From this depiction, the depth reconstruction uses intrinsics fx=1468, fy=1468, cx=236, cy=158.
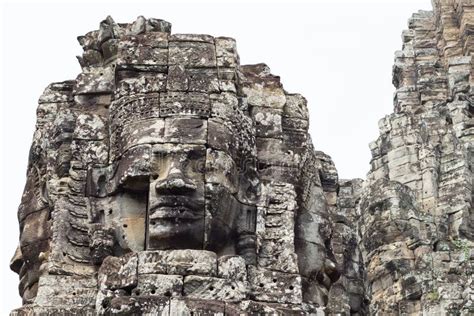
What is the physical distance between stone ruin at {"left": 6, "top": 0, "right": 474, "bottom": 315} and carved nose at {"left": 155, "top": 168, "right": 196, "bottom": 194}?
0.07 ft

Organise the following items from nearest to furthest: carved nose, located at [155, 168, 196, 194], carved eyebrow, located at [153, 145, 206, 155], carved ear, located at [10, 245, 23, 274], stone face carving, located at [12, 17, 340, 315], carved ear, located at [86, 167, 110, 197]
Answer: stone face carving, located at [12, 17, 340, 315]
carved nose, located at [155, 168, 196, 194]
carved eyebrow, located at [153, 145, 206, 155]
carved ear, located at [86, 167, 110, 197]
carved ear, located at [10, 245, 23, 274]

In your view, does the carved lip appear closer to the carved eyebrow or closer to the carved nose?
the carved nose

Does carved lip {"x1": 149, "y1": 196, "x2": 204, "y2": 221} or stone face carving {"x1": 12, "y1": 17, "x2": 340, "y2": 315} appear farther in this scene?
carved lip {"x1": 149, "y1": 196, "x2": 204, "y2": 221}

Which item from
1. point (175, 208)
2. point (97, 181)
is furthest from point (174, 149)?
point (97, 181)

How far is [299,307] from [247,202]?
153cm

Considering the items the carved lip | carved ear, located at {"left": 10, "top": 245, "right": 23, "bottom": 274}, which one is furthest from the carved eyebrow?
carved ear, located at {"left": 10, "top": 245, "right": 23, "bottom": 274}

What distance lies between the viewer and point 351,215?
84.7 ft

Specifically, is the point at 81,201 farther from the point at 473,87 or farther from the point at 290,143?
the point at 473,87

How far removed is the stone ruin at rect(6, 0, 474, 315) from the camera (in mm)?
16344

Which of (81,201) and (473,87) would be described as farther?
(473,87)

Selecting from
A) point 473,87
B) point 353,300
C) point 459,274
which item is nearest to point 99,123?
point 353,300

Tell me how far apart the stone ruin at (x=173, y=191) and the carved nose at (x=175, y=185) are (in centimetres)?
2

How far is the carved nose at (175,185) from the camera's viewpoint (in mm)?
16547

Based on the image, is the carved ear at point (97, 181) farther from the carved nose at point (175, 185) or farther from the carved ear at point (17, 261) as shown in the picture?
the carved ear at point (17, 261)
